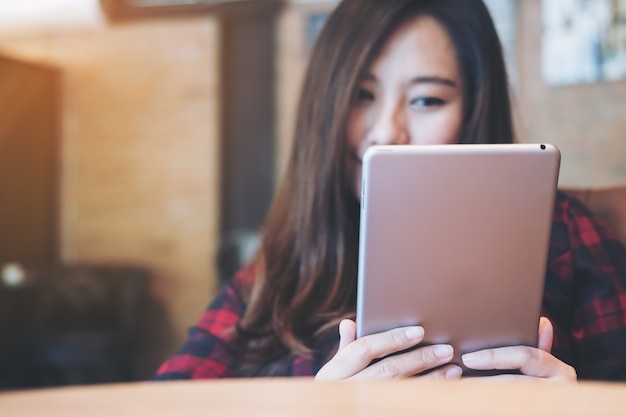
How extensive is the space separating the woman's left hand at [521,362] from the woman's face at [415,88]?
20 centimetres

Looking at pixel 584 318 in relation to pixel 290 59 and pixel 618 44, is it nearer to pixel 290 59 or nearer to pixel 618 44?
pixel 618 44

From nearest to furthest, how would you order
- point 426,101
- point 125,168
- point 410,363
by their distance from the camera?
1. point 410,363
2. point 426,101
3. point 125,168

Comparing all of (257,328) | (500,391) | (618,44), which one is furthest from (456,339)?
(618,44)

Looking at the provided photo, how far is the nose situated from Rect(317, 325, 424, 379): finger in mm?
178

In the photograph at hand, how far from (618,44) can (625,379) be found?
1.07 ft

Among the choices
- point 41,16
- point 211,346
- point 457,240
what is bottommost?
point 211,346

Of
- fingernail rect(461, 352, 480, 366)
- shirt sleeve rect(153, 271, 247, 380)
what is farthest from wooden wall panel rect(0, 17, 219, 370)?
fingernail rect(461, 352, 480, 366)

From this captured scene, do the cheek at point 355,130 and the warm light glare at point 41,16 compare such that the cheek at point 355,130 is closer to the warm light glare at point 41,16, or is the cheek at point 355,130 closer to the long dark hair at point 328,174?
the long dark hair at point 328,174

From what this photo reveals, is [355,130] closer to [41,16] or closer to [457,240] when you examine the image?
[457,240]

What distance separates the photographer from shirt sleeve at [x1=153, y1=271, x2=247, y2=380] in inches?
23.8

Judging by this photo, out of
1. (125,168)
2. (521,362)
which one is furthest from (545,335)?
(125,168)

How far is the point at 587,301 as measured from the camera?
1.70 ft

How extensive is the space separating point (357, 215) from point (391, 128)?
0.28 feet

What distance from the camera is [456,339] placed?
44 cm
